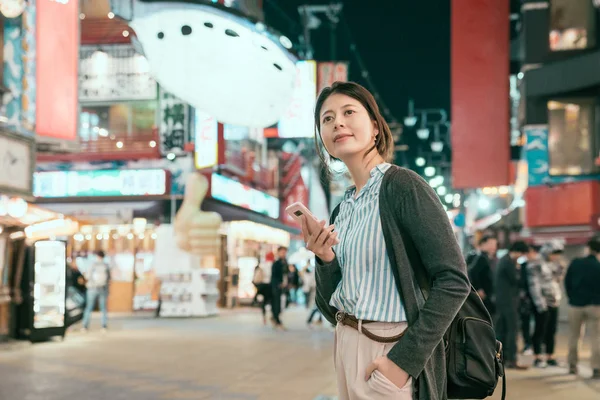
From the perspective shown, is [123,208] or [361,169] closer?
[361,169]

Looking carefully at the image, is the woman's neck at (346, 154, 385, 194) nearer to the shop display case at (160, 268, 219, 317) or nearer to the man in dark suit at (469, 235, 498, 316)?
the man in dark suit at (469, 235, 498, 316)

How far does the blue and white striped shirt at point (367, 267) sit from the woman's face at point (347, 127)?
0.47ft

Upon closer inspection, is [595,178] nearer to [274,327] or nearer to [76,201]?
[274,327]

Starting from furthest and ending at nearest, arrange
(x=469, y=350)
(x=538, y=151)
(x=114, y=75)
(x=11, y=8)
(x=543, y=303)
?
1. (x=114, y=75)
2. (x=538, y=151)
3. (x=11, y=8)
4. (x=543, y=303)
5. (x=469, y=350)

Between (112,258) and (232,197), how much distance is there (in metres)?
5.13

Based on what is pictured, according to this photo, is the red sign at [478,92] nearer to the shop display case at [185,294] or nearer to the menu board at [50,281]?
the shop display case at [185,294]

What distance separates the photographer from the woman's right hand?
110 inches

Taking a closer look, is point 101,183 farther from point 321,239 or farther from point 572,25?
point 321,239

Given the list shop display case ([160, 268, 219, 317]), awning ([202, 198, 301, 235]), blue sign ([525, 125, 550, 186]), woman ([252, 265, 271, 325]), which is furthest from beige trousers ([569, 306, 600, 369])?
awning ([202, 198, 301, 235])

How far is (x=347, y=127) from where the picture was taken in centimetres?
299

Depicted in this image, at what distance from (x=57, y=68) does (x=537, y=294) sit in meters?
10.6

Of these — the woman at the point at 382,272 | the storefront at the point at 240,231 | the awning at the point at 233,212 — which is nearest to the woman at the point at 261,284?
the storefront at the point at 240,231

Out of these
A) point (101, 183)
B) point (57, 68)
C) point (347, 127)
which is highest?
point (57, 68)

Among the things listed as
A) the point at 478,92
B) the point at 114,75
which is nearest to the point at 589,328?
the point at 478,92
